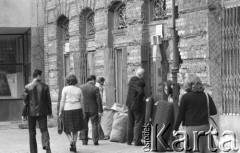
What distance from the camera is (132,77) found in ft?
46.4

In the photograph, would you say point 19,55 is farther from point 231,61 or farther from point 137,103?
point 231,61

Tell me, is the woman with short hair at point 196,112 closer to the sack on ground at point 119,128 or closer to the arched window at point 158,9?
→ the sack on ground at point 119,128

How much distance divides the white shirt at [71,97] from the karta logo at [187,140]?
1.72 meters

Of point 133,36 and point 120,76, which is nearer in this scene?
point 133,36

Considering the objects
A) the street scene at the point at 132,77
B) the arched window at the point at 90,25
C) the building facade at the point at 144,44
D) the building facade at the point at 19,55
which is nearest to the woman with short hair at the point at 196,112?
the street scene at the point at 132,77

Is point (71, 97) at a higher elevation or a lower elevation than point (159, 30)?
lower

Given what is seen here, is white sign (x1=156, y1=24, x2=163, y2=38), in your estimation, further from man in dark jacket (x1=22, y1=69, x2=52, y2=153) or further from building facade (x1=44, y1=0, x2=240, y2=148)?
man in dark jacket (x1=22, y1=69, x2=52, y2=153)

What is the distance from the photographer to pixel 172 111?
41.7ft

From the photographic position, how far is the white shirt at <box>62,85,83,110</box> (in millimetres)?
13320

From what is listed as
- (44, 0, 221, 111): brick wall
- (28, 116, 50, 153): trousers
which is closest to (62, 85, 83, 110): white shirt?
(28, 116, 50, 153): trousers

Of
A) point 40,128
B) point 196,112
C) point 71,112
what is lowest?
point 40,128

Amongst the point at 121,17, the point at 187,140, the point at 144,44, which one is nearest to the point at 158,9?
the point at 144,44

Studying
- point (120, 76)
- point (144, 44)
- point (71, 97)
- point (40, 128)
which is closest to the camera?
point (40, 128)

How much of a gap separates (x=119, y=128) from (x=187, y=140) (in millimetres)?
5867
